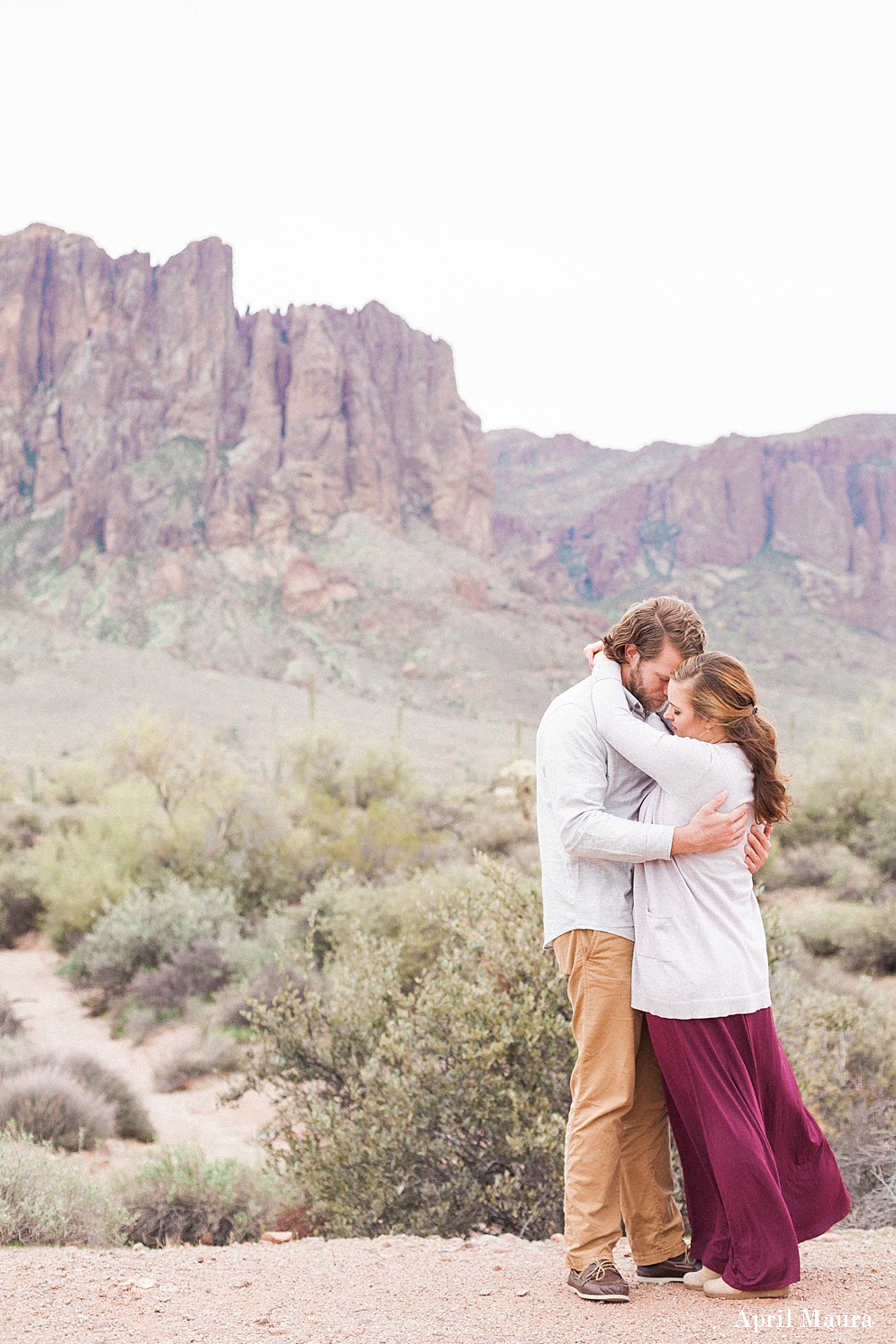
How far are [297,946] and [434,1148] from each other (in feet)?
22.0

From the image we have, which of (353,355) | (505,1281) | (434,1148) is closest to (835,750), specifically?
(434,1148)

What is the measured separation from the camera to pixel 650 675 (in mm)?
3430

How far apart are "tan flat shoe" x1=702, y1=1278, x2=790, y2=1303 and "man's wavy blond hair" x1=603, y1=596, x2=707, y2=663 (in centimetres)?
194

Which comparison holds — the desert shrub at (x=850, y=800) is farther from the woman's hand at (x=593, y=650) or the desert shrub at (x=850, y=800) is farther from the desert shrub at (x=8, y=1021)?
the woman's hand at (x=593, y=650)

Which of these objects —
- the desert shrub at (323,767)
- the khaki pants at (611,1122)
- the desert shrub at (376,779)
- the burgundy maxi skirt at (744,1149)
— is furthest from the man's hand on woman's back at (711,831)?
the desert shrub at (376,779)

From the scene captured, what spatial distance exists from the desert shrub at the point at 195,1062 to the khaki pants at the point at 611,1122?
6.35 meters

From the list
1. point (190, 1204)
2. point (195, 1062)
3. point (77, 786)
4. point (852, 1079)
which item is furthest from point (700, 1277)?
point (77, 786)

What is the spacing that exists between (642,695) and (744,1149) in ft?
4.76

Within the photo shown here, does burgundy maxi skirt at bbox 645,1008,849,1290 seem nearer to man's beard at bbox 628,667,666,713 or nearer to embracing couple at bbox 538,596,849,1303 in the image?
embracing couple at bbox 538,596,849,1303

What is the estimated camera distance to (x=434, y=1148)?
4855 millimetres

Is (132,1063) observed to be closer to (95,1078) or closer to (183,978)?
(183,978)

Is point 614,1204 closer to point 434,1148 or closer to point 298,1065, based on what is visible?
point 434,1148

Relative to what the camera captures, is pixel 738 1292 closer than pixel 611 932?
Yes

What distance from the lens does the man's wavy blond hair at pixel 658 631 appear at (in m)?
3.39
